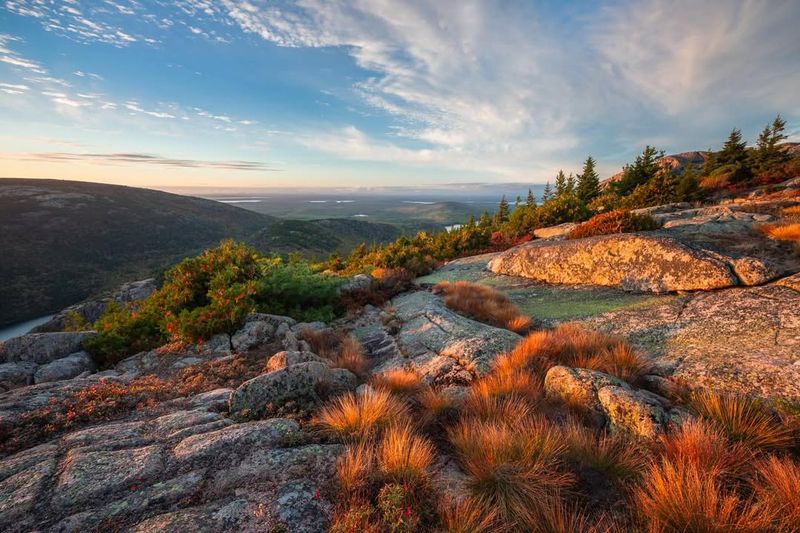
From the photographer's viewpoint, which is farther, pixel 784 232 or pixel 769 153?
pixel 769 153

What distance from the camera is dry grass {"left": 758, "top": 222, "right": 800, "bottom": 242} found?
295 inches

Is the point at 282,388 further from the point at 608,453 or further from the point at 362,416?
the point at 608,453

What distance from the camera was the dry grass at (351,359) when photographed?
6.07 meters

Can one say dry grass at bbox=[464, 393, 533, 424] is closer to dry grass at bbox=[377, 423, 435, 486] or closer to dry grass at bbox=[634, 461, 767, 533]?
dry grass at bbox=[377, 423, 435, 486]

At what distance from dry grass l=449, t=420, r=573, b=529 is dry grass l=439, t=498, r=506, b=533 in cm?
8

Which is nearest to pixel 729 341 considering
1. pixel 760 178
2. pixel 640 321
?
pixel 640 321

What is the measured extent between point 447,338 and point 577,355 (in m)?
2.56

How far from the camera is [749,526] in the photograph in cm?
213

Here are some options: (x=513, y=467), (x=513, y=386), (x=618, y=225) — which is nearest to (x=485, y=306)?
(x=513, y=386)

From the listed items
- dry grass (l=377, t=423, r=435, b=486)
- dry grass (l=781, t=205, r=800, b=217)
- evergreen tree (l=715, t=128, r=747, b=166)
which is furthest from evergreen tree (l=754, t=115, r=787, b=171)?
dry grass (l=377, t=423, r=435, b=486)

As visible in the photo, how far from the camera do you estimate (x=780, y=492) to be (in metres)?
2.35

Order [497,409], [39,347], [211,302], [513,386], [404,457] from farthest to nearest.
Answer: [211,302], [39,347], [513,386], [497,409], [404,457]

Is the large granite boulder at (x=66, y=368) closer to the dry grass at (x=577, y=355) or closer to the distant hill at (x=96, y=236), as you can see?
the dry grass at (x=577, y=355)

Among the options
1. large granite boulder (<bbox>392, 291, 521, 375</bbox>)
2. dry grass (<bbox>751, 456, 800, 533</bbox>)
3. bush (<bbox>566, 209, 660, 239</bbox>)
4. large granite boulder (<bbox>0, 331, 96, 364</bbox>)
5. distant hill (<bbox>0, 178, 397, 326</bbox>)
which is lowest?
distant hill (<bbox>0, 178, 397, 326</bbox>)
